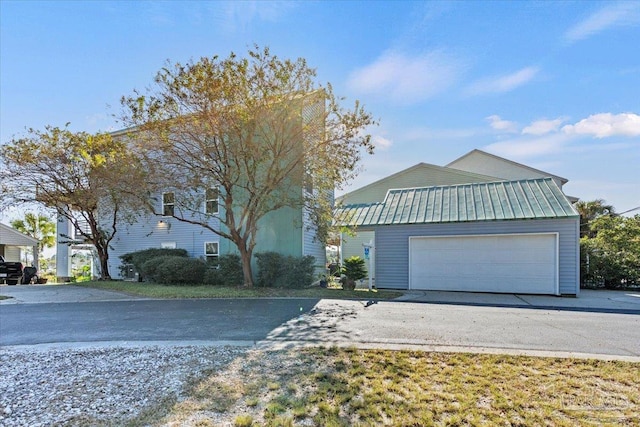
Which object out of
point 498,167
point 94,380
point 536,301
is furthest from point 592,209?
point 94,380

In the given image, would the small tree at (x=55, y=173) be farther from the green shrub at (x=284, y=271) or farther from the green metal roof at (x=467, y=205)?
the green metal roof at (x=467, y=205)

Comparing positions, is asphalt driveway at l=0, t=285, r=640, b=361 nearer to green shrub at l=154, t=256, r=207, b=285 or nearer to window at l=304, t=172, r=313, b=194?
green shrub at l=154, t=256, r=207, b=285

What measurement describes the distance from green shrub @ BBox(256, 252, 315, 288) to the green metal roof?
2.42 metres

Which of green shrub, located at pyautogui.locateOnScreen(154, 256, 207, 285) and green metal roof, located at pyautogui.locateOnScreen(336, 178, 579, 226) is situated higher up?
green metal roof, located at pyautogui.locateOnScreen(336, 178, 579, 226)

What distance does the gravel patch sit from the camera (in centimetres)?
348

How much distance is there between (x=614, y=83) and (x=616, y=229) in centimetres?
759

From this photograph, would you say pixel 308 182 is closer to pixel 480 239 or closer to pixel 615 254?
pixel 480 239

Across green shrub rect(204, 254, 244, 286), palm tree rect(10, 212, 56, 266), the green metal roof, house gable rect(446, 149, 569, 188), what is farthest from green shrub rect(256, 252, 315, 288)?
palm tree rect(10, 212, 56, 266)

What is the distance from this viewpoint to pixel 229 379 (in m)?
4.25

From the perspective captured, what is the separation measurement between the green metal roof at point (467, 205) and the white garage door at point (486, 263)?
0.80 metres

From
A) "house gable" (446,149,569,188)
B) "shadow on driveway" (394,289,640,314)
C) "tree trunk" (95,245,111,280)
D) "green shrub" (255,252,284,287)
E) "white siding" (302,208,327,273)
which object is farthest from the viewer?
"house gable" (446,149,569,188)

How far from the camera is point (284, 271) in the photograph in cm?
1441

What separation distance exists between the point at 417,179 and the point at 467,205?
7.55 m

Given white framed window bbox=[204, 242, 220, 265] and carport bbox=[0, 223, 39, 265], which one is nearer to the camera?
white framed window bbox=[204, 242, 220, 265]
